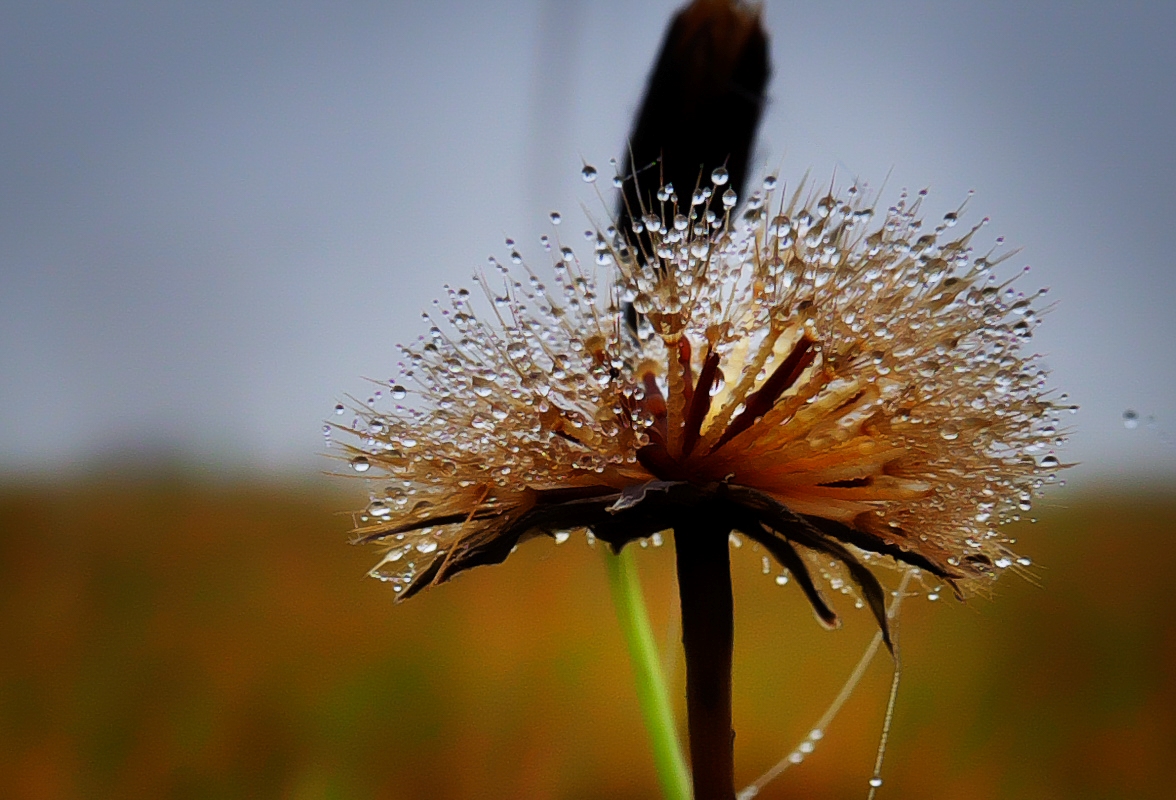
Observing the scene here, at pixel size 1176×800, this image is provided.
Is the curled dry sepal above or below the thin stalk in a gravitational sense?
above

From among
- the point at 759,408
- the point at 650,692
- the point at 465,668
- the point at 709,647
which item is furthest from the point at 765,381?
the point at 465,668

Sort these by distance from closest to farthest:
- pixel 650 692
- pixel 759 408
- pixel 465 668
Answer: pixel 759 408, pixel 650 692, pixel 465 668

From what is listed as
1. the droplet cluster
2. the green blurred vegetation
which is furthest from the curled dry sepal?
the green blurred vegetation

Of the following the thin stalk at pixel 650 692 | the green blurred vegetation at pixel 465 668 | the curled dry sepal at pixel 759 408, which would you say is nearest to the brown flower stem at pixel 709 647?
the curled dry sepal at pixel 759 408

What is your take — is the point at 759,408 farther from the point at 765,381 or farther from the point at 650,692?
the point at 650,692

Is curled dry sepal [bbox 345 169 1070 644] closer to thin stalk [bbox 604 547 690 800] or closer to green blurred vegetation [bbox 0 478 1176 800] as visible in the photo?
thin stalk [bbox 604 547 690 800]

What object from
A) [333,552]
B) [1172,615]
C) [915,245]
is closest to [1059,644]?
[1172,615]

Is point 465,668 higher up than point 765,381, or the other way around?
point 765,381
